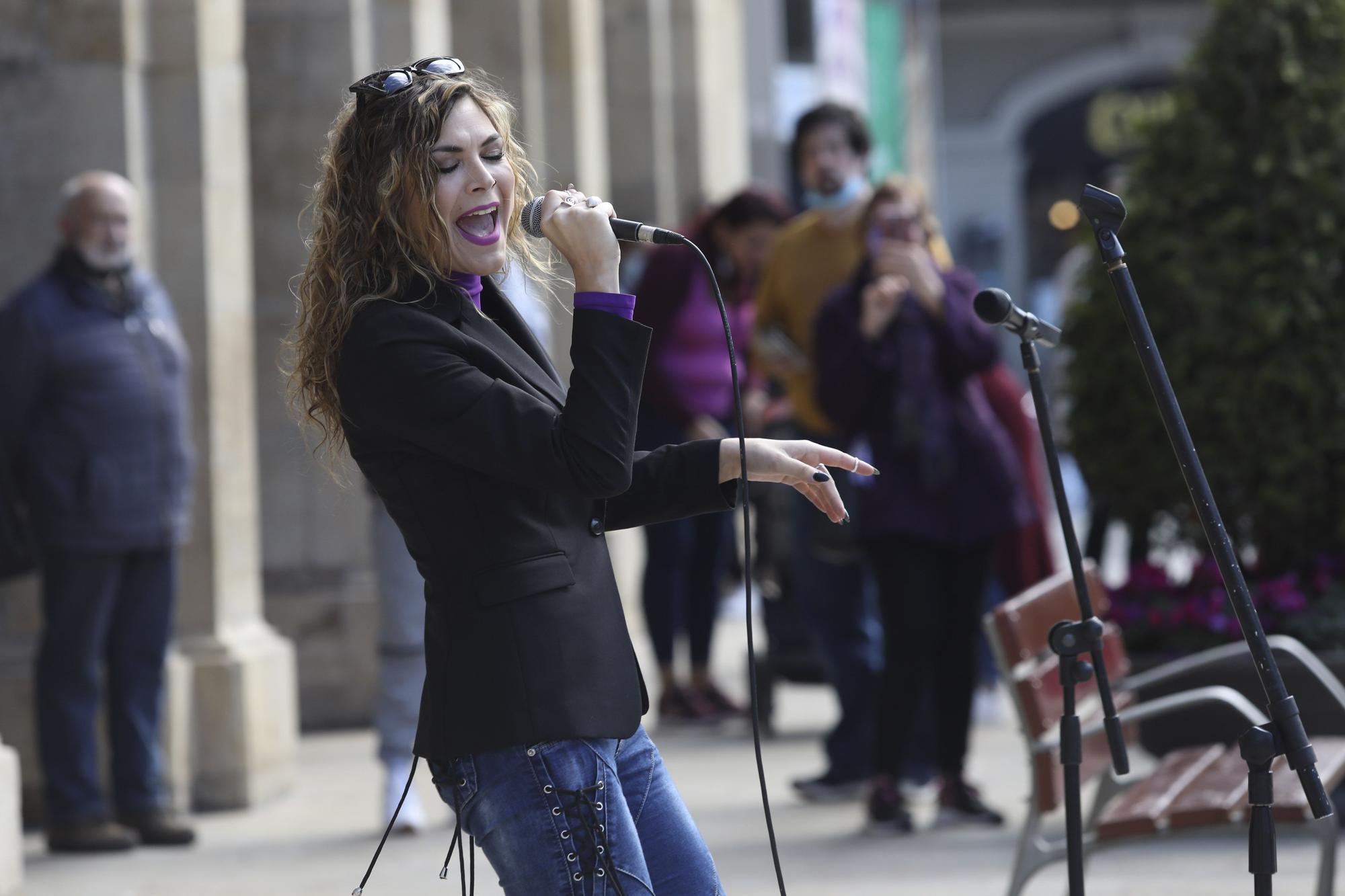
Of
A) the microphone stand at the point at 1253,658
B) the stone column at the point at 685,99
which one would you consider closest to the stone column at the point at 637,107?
the stone column at the point at 685,99

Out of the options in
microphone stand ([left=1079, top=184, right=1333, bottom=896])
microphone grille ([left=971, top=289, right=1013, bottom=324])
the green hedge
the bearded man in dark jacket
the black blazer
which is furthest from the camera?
the green hedge

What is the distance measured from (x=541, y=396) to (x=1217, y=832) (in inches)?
89.3

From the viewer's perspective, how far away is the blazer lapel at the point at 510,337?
107 inches

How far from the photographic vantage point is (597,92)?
37.7ft

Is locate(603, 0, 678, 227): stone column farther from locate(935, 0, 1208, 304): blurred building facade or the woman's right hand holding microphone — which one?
locate(935, 0, 1208, 304): blurred building facade

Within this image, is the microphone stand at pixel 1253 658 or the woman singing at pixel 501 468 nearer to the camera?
the woman singing at pixel 501 468

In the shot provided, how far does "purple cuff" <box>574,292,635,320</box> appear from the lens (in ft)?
8.39

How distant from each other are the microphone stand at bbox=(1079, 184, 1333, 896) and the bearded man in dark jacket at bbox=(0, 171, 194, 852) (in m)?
3.84

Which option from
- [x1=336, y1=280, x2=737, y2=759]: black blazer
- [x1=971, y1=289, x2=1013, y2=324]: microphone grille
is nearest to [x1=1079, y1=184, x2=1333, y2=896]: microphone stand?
[x1=971, y1=289, x2=1013, y2=324]: microphone grille

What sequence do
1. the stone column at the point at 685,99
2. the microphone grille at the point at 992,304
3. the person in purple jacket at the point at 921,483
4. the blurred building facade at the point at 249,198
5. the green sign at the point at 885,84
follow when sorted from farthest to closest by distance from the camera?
the green sign at the point at 885,84
the stone column at the point at 685,99
the blurred building facade at the point at 249,198
the person in purple jacket at the point at 921,483
the microphone grille at the point at 992,304

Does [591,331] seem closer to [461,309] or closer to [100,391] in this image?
[461,309]

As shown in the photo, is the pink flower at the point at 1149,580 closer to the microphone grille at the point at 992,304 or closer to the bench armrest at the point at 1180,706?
the bench armrest at the point at 1180,706

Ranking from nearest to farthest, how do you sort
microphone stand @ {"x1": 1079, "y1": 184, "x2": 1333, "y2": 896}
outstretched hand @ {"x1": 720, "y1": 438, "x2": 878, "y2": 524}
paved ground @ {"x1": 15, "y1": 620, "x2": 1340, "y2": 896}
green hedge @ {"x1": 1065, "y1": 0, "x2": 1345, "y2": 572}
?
outstretched hand @ {"x1": 720, "y1": 438, "x2": 878, "y2": 524}
microphone stand @ {"x1": 1079, "y1": 184, "x2": 1333, "y2": 896}
paved ground @ {"x1": 15, "y1": 620, "x2": 1340, "y2": 896}
green hedge @ {"x1": 1065, "y1": 0, "x2": 1345, "y2": 572}

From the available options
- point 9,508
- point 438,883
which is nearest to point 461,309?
point 438,883
